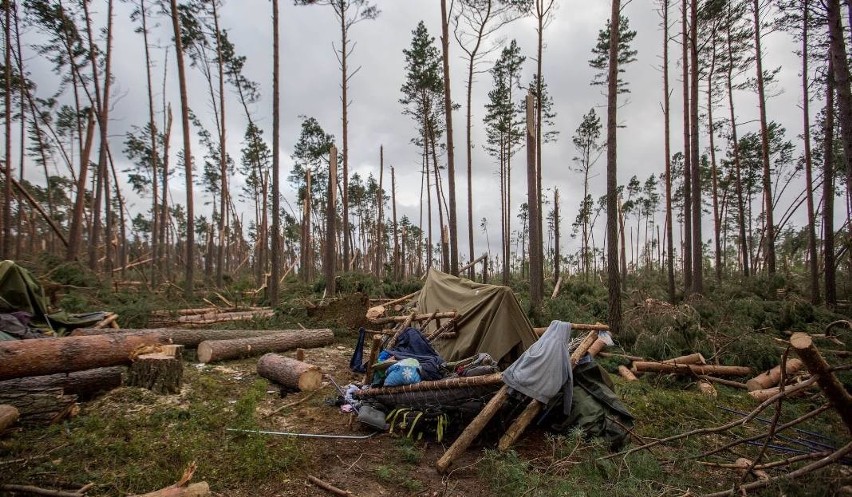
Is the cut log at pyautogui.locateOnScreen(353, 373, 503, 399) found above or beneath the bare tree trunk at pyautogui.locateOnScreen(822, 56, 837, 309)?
beneath

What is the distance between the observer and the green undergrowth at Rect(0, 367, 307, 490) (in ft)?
10.8

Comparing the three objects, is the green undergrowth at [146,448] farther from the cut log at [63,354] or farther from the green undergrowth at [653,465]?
the green undergrowth at [653,465]

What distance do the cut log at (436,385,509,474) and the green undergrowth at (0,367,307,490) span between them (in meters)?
1.45

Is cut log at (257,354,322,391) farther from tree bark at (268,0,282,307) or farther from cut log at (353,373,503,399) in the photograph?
tree bark at (268,0,282,307)

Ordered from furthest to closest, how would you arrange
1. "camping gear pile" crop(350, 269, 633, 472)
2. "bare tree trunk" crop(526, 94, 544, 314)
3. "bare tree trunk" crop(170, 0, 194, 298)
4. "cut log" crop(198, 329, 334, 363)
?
"bare tree trunk" crop(170, 0, 194, 298)
"bare tree trunk" crop(526, 94, 544, 314)
"cut log" crop(198, 329, 334, 363)
"camping gear pile" crop(350, 269, 633, 472)

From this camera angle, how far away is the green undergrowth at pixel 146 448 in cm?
329

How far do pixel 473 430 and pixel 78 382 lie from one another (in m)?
4.82

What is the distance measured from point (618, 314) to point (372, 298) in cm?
715

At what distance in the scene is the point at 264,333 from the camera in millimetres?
8625

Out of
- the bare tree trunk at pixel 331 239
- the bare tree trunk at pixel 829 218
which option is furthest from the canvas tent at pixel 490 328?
the bare tree trunk at pixel 829 218

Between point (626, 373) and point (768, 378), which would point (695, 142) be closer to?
point (768, 378)

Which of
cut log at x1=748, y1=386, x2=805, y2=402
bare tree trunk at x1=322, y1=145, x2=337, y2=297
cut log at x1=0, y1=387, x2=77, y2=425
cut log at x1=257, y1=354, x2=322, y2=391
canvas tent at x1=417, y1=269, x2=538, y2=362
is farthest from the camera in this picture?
bare tree trunk at x1=322, y1=145, x2=337, y2=297

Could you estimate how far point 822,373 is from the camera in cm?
229

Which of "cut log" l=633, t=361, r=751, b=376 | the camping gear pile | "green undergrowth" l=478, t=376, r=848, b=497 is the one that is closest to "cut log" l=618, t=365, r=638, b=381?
→ "cut log" l=633, t=361, r=751, b=376
